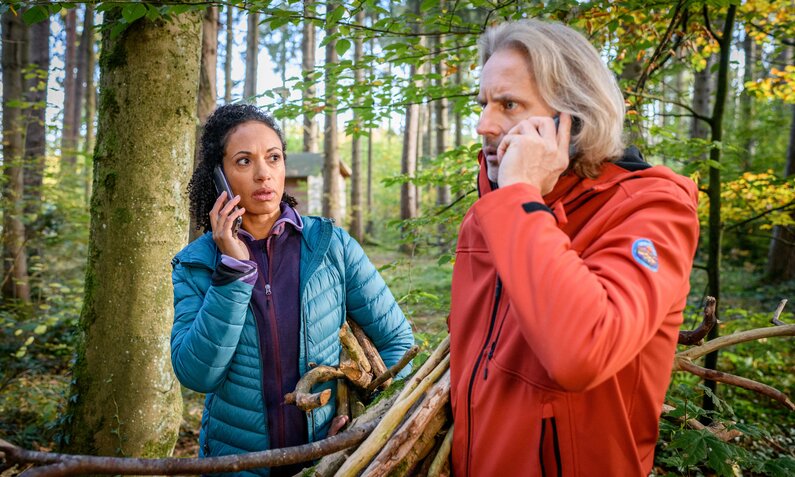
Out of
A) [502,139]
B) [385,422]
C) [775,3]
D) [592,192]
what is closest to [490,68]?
[502,139]

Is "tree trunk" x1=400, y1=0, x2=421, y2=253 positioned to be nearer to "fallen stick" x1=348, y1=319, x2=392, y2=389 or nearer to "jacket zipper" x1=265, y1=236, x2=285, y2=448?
"fallen stick" x1=348, y1=319, x2=392, y2=389

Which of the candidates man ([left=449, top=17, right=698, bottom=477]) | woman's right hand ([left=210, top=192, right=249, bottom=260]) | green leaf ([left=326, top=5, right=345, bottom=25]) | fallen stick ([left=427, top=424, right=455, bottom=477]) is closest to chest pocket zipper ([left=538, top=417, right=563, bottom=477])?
man ([left=449, top=17, right=698, bottom=477])

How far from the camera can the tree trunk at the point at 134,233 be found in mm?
3096

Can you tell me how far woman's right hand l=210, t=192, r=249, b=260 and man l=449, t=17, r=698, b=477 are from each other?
3.17 feet

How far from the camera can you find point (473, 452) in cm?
136

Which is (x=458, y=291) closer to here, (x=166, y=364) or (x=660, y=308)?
(x=660, y=308)

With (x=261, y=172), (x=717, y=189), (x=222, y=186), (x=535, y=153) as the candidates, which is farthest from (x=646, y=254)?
(x=717, y=189)

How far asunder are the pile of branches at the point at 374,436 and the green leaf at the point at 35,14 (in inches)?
75.9

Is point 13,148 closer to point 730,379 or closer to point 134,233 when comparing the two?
point 134,233

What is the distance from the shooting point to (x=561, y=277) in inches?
40.3

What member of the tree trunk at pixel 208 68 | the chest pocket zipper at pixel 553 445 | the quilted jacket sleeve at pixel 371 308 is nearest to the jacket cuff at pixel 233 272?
the quilted jacket sleeve at pixel 371 308

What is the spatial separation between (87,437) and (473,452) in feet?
9.68

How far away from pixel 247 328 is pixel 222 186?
66 cm

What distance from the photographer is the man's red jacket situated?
1.02 meters
